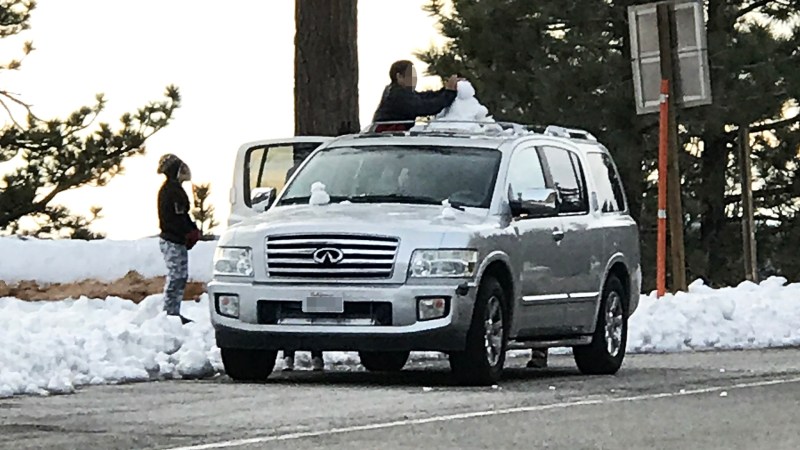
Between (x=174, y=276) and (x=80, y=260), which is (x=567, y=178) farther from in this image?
(x=80, y=260)

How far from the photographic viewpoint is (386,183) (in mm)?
15914

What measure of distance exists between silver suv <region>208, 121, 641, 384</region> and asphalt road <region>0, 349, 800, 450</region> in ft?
1.11

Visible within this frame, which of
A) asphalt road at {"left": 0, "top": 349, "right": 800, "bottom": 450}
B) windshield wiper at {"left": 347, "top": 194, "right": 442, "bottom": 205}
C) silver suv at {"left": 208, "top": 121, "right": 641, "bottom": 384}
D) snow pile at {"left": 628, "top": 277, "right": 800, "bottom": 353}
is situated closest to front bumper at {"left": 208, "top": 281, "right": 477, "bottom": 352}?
silver suv at {"left": 208, "top": 121, "right": 641, "bottom": 384}

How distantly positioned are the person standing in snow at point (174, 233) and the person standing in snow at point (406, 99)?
113 inches

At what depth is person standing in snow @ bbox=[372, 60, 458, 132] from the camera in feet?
59.0

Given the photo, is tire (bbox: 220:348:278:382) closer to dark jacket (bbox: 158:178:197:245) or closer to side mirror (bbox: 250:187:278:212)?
side mirror (bbox: 250:187:278:212)

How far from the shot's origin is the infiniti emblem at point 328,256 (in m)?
14.7

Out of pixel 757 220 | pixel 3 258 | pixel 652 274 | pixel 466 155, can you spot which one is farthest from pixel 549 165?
pixel 757 220

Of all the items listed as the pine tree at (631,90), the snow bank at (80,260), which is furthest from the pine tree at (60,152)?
the pine tree at (631,90)

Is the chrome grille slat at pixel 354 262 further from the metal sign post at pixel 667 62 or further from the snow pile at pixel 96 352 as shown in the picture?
the metal sign post at pixel 667 62

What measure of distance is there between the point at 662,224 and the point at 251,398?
11683mm

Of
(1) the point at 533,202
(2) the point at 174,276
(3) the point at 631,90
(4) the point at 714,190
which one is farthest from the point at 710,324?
(4) the point at 714,190

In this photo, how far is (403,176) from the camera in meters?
16.0

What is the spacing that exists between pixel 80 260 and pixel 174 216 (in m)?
10.9
